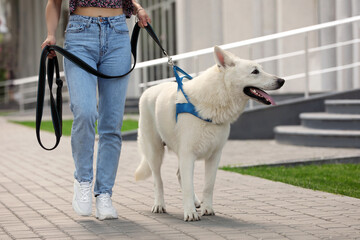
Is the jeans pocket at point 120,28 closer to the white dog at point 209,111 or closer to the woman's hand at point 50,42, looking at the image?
the woman's hand at point 50,42

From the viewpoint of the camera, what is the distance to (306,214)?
5512 mm

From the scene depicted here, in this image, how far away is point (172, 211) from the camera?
582 centimetres

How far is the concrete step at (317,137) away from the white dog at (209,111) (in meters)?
5.15

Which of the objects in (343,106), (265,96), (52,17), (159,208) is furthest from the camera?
(343,106)

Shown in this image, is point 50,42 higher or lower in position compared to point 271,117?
higher

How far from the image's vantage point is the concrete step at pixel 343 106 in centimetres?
1111

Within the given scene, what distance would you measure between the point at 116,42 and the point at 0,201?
2006 mm

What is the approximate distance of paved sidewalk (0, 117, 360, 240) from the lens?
4879 mm

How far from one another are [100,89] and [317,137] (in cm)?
585

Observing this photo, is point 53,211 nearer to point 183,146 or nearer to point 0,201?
point 0,201

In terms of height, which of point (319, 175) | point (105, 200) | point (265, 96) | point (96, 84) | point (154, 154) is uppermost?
point (96, 84)

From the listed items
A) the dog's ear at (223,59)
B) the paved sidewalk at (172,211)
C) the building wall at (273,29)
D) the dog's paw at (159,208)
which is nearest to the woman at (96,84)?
the paved sidewalk at (172,211)

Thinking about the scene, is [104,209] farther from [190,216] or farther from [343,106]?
[343,106]

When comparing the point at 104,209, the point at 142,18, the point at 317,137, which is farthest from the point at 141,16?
the point at 317,137
